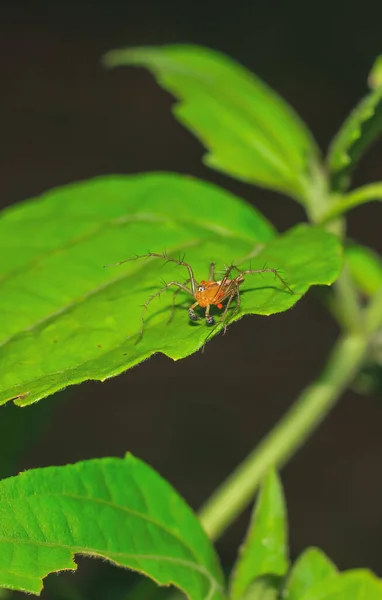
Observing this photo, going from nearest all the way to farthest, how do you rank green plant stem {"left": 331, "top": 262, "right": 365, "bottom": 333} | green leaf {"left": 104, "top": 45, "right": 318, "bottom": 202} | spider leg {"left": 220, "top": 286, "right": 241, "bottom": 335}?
spider leg {"left": 220, "top": 286, "right": 241, "bottom": 335} < green plant stem {"left": 331, "top": 262, "right": 365, "bottom": 333} < green leaf {"left": 104, "top": 45, "right": 318, "bottom": 202}

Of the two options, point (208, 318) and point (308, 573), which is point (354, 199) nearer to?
point (208, 318)

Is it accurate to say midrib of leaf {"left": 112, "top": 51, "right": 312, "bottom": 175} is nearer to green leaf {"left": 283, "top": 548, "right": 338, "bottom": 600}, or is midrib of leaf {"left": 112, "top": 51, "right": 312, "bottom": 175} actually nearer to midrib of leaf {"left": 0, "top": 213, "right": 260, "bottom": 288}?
midrib of leaf {"left": 0, "top": 213, "right": 260, "bottom": 288}

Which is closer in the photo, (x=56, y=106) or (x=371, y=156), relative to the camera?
(x=371, y=156)

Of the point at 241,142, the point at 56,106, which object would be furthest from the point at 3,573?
the point at 56,106

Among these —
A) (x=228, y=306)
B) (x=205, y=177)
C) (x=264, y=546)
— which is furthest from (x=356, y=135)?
(x=205, y=177)

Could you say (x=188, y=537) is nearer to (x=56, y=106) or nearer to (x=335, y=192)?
(x=335, y=192)

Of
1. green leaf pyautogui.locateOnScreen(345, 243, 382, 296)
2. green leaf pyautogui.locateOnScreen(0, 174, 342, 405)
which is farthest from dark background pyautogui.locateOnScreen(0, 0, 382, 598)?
green leaf pyautogui.locateOnScreen(0, 174, 342, 405)
